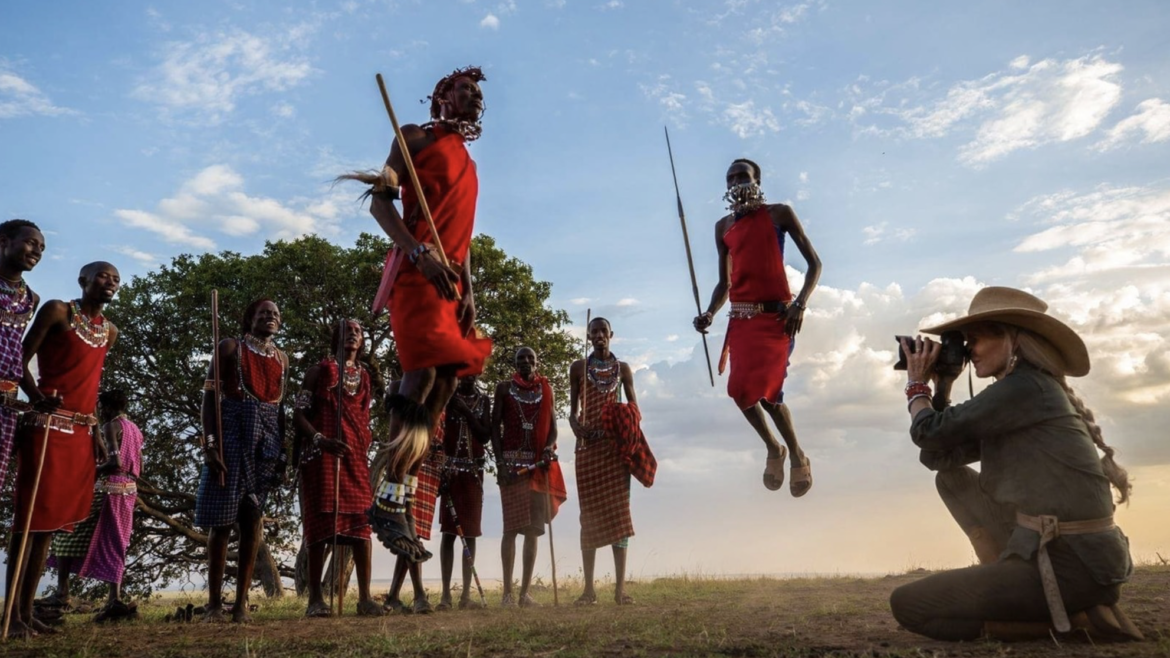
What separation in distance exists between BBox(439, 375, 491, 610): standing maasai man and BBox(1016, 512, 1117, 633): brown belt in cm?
668

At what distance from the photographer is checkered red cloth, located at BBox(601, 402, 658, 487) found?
994 centimetres

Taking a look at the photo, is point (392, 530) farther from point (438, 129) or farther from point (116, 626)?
point (116, 626)

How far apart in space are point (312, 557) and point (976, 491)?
5640mm

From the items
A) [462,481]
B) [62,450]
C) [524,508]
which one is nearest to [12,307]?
[62,450]

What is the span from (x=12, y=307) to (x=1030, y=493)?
21.4 ft

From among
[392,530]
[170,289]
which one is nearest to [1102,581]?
[392,530]

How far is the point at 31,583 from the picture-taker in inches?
256

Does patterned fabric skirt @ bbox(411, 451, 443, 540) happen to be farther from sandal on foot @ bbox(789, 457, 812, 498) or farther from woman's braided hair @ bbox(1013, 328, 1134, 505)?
woman's braided hair @ bbox(1013, 328, 1134, 505)

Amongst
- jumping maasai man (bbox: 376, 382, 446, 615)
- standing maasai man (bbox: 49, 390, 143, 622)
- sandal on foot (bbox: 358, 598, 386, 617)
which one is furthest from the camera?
jumping maasai man (bbox: 376, 382, 446, 615)

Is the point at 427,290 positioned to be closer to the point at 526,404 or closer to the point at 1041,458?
the point at 1041,458

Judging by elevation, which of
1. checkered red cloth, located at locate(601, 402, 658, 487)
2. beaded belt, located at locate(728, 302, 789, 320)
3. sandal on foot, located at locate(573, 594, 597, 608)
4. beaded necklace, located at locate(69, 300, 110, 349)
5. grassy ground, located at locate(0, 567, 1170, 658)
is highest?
beaded belt, located at locate(728, 302, 789, 320)

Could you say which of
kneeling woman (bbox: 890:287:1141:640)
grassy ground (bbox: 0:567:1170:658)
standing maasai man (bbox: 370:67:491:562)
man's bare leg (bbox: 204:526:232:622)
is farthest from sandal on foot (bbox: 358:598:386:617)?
kneeling woman (bbox: 890:287:1141:640)

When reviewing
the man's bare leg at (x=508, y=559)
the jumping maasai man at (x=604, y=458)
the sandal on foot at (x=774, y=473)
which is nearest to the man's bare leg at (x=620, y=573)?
the jumping maasai man at (x=604, y=458)

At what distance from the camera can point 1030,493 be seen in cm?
456
